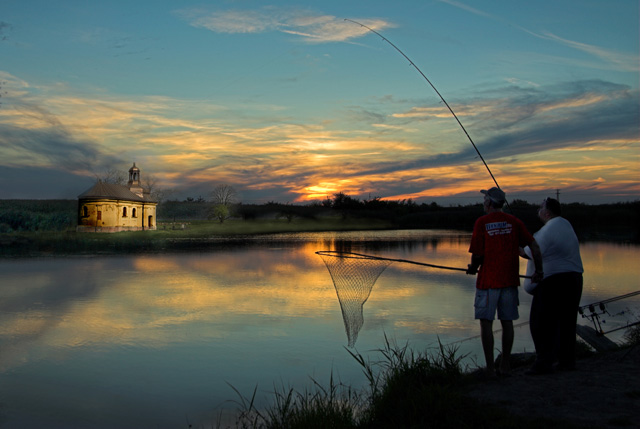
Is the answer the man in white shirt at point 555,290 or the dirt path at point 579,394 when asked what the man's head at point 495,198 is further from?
the dirt path at point 579,394

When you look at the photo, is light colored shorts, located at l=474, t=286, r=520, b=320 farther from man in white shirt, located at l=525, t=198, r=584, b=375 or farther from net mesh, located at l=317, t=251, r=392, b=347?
net mesh, located at l=317, t=251, r=392, b=347

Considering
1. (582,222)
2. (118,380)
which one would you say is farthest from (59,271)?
(582,222)

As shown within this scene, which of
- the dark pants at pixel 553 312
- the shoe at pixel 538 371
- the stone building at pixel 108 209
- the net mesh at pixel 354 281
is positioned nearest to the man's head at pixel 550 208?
the dark pants at pixel 553 312

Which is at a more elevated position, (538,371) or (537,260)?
(537,260)

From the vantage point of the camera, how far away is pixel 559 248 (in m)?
6.65

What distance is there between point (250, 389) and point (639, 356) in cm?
624

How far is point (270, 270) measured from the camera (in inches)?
1110

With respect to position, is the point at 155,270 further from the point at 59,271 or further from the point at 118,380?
the point at 118,380

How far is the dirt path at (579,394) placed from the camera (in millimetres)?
5301

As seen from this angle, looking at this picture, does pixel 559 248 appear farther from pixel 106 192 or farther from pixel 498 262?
pixel 106 192

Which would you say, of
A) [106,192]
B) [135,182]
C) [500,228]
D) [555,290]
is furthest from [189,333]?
[135,182]

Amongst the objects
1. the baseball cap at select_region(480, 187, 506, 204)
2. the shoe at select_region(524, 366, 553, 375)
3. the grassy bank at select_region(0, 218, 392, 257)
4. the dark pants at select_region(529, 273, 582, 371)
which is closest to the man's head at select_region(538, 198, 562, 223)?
the baseball cap at select_region(480, 187, 506, 204)

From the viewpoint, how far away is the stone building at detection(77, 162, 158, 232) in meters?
59.1

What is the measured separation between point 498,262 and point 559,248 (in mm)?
876
